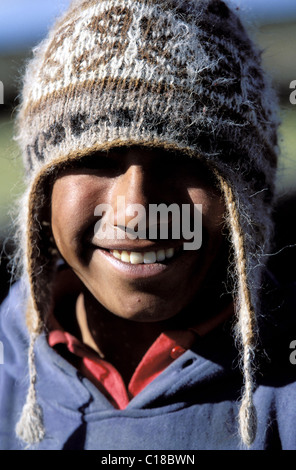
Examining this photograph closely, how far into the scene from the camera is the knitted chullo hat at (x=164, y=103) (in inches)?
55.2

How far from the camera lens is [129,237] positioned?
1465 mm

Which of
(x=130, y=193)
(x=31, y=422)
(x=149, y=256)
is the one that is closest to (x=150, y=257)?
(x=149, y=256)

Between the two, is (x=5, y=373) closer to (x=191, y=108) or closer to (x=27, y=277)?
(x=27, y=277)

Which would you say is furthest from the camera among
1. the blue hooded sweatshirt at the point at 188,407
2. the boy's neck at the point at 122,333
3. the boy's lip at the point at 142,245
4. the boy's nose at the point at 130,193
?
A: the boy's neck at the point at 122,333

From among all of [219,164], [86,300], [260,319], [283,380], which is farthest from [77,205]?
[283,380]

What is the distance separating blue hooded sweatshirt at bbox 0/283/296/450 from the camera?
1.59 meters

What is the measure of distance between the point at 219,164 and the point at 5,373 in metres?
1.00

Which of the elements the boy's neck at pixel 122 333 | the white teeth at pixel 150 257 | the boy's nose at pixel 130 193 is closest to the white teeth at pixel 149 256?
the white teeth at pixel 150 257

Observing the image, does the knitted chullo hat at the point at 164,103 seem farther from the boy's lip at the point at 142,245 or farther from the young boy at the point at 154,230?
the boy's lip at the point at 142,245

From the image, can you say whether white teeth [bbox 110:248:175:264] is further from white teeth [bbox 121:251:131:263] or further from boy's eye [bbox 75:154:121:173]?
boy's eye [bbox 75:154:121:173]

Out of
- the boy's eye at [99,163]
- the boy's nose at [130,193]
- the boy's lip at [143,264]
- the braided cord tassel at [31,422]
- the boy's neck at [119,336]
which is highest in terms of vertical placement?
the boy's eye at [99,163]

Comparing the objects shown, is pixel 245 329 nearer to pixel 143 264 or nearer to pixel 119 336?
pixel 143 264

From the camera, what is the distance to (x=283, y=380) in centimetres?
162

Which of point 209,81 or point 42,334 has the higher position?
point 209,81
